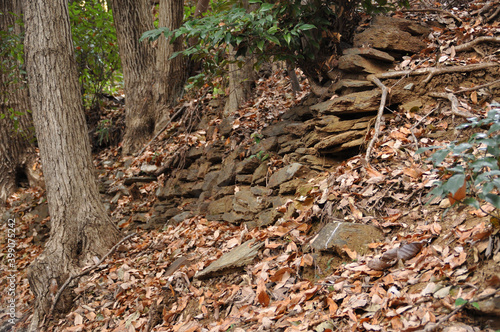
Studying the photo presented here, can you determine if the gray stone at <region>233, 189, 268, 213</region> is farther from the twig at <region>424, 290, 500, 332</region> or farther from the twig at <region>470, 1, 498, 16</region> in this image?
the twig at <region>470, 1, 498, 16</region>

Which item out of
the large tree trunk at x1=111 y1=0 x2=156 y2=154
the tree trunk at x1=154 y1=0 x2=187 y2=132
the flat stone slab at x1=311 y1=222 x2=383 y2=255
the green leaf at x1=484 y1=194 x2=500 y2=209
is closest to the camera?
the green leaf at x1=484 y1=194 x2=500 y2=209

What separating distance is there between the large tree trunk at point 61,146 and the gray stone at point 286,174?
2.63 metres

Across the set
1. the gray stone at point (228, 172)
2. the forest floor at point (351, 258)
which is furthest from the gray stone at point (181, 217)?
the gray stone at point (228, 172)

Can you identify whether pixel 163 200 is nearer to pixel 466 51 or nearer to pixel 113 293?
pixel 113 293

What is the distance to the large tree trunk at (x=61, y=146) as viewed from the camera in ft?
17.5

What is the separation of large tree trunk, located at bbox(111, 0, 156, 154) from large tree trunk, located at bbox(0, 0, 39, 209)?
7.54ft

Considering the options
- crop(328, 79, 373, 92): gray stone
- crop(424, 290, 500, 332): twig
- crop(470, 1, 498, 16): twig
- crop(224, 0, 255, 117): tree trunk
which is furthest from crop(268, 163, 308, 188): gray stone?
crop(470, 1, 498, 16): twig

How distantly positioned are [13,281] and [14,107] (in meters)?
3.98

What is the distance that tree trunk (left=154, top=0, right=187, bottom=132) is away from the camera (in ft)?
25.1

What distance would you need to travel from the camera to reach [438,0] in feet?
18.4

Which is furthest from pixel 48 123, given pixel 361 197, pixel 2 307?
pixel 361 197

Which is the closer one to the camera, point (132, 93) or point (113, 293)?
→ point (113, 293)

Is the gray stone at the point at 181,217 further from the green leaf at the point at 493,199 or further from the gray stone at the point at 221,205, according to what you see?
the green leaf at the point at 493,199

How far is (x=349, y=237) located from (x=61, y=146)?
4.25 metres
